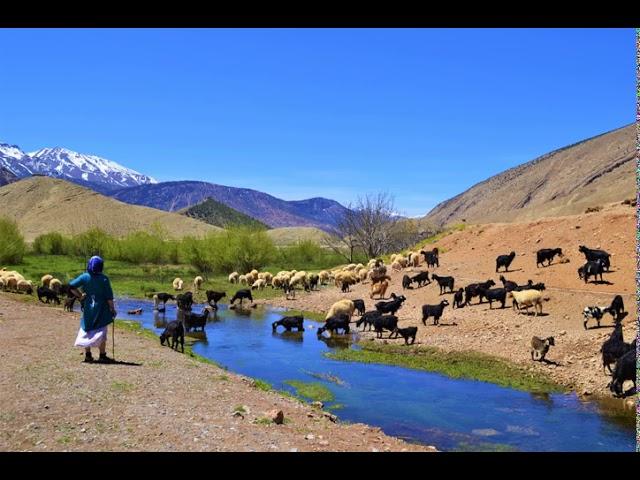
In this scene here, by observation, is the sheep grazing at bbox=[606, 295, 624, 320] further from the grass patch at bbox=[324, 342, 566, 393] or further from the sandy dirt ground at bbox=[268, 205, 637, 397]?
the grass patch at bbox=[324, 342, 566, 393]

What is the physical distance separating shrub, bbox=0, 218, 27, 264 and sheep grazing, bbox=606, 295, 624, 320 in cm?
5573

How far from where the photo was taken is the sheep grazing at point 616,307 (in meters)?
18.0

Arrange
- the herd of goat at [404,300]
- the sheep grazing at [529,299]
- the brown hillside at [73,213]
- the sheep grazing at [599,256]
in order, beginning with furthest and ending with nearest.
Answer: the brown hillside at [73,213], the sheep grazing at [599,256], the sheep grazing at [529,299], the herd of goat at [404,300]

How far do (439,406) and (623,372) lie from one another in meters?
4.33

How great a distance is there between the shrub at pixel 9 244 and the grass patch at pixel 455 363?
49.1 m

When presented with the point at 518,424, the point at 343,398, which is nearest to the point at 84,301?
the point at 343,398

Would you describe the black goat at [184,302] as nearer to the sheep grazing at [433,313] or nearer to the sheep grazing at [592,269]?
the sheep grazing at [433,313]

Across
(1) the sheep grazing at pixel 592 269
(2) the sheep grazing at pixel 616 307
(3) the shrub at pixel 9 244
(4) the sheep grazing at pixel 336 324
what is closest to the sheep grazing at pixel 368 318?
(4) the sheep grazing at pixel 336 324

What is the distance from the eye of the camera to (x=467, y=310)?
23.5 meters

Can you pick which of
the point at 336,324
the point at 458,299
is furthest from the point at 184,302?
the point at 458,299

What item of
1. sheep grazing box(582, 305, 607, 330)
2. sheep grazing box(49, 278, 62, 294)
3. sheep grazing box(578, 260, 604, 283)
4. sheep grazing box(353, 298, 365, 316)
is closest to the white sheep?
sheep grazing box(582, 305, 607, 330)

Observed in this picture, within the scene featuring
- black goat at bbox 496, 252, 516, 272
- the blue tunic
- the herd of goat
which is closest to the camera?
the blue tunic

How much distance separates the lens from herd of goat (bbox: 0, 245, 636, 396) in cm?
1478

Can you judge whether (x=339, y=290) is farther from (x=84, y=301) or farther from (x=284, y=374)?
(x=84, y=301)
